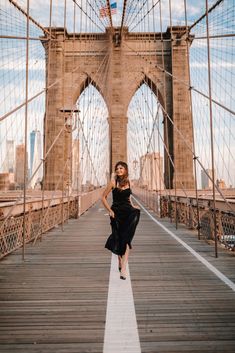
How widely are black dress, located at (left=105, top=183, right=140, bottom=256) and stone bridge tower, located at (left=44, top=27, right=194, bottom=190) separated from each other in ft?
70.6

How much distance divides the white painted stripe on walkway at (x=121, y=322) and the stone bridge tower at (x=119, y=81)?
22.1m

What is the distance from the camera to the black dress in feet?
10.5

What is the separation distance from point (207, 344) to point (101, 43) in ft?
95.4

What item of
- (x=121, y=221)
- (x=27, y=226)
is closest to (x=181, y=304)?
(x=121, y=221)

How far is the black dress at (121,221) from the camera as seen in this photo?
3191 mm

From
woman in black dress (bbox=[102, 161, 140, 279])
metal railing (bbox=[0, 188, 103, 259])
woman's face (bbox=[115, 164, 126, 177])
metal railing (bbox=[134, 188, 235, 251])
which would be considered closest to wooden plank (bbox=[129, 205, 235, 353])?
woman in black dress (bbox=[102, 161, 140, 279])

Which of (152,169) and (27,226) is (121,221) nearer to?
(27,226)

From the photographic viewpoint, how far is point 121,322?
6.82ft

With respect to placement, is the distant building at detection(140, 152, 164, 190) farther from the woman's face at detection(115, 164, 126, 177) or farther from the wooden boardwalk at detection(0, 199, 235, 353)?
the woman's face at detection(115, 164, 126, 177)

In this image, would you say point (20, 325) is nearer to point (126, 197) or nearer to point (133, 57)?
point (126, 197)

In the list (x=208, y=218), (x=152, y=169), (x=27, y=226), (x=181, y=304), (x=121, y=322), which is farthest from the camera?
(x=152, y=169)

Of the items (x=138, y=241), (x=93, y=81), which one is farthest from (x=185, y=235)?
(x=93, y=81)

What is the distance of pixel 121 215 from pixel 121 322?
1290mm

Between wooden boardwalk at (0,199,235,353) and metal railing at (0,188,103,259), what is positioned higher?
metal railing at (0,188,103,259)
